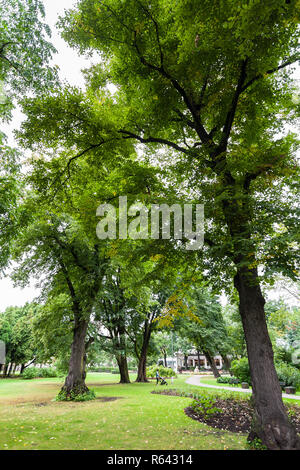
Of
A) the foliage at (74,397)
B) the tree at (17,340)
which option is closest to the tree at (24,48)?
Result: the foliage at (74,397)

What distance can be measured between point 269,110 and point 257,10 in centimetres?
430

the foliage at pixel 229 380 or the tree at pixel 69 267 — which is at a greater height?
the tree at pixel 69 267

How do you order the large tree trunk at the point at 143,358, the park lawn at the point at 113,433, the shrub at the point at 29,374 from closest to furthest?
1. the park lawn at the point at 113,433
2. the large tree trunk at the point at 143,358
3. the shrub at the point at 29,374

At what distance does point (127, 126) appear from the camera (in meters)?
8.34

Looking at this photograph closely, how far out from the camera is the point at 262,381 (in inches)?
224

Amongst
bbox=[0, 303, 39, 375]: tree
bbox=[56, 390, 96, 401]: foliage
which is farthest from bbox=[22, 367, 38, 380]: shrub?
bbox=[56, 390, 96, 401]: foliage

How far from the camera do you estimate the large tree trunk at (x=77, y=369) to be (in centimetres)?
1405

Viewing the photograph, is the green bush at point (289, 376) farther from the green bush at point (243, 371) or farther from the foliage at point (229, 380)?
the foliage at point (229, 380)

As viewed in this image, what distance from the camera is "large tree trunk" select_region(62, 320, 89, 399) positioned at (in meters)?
14.1

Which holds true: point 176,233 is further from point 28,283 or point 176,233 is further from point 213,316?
point 213,316

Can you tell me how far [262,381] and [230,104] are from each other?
6.89 meters

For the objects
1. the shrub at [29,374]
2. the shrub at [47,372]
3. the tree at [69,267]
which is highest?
the tree at [69,267]

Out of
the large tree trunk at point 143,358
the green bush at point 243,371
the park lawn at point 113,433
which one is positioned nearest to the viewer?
the park lawn at point 113,433

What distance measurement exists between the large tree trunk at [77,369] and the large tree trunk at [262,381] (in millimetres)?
11175
